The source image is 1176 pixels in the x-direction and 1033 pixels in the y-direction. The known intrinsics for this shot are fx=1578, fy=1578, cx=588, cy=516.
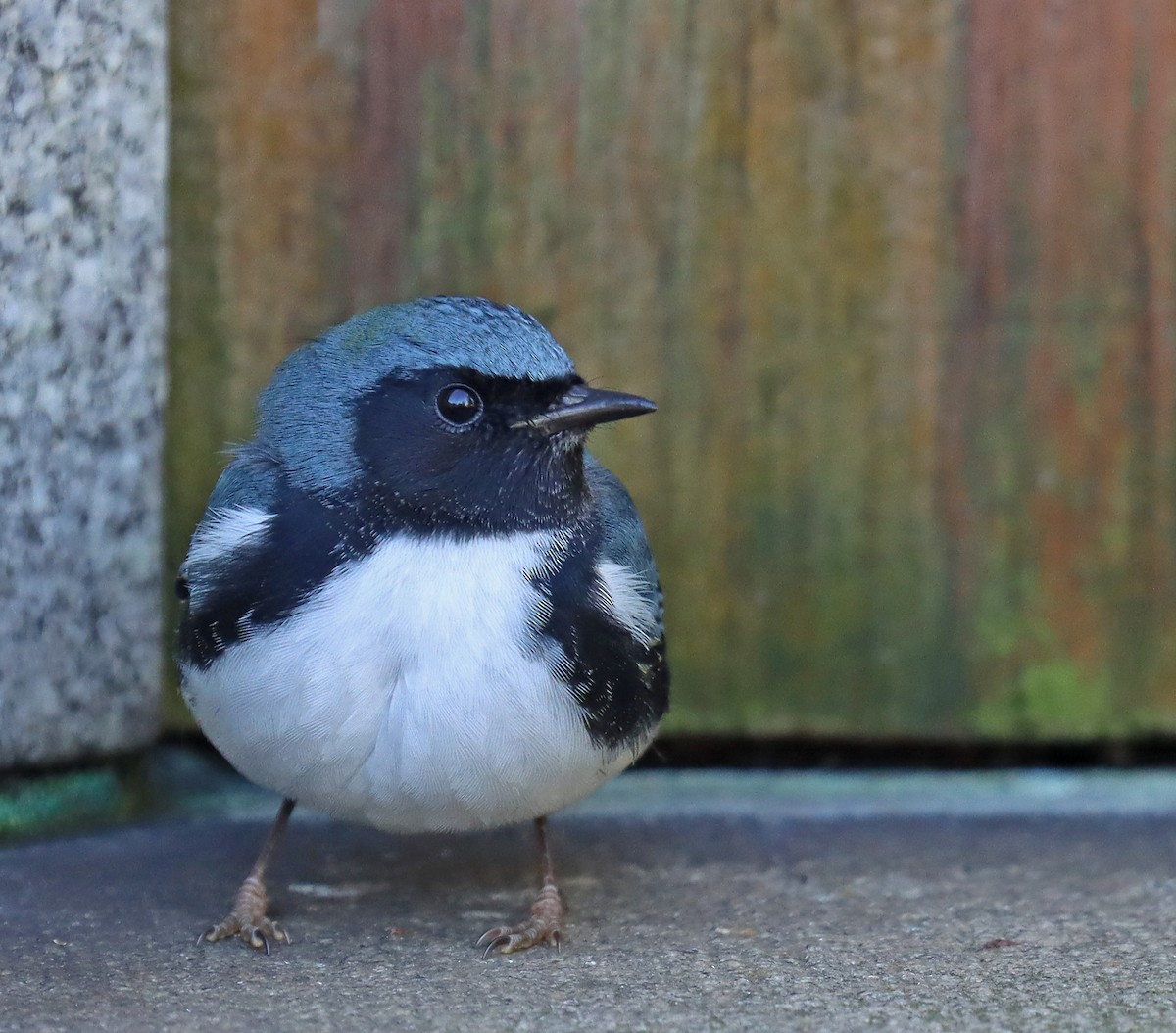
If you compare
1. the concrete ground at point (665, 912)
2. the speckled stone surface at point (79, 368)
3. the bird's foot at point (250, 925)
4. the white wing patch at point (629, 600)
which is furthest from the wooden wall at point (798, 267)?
the bird's foot at point (250, 925)

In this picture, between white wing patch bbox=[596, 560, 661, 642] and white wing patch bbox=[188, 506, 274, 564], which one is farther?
white wing patch bbox=[596, 560, 661, 642]

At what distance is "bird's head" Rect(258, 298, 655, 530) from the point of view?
331 centimetres

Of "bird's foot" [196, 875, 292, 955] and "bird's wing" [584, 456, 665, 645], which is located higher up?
"bird's wing" [584, 456, 665, 645]

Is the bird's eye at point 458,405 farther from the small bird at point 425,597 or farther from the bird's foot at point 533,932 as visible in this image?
the bird's foot at point 533,932

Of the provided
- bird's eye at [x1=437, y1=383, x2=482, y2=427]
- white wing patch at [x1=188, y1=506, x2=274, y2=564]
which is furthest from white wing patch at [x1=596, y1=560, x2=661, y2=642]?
white wing patch at [x1=188, y1=506, x2=274, y2=564]

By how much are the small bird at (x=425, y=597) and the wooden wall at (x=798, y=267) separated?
86 centimetres

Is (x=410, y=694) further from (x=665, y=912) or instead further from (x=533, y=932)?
(x=665, y=912)

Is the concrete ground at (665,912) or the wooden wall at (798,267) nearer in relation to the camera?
the concrete ground at (665,912)

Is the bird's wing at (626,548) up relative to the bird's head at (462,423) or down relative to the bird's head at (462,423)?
down

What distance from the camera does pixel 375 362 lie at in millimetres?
3412

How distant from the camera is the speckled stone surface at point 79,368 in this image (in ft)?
12.3

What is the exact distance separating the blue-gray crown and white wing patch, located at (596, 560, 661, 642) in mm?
440

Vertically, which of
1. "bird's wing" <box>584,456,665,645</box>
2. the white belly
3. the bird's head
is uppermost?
the bird's head

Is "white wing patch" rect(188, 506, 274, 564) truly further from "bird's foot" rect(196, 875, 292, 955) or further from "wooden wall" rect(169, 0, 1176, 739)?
"wooden wall" rect(169, 0, 1176, 739)
